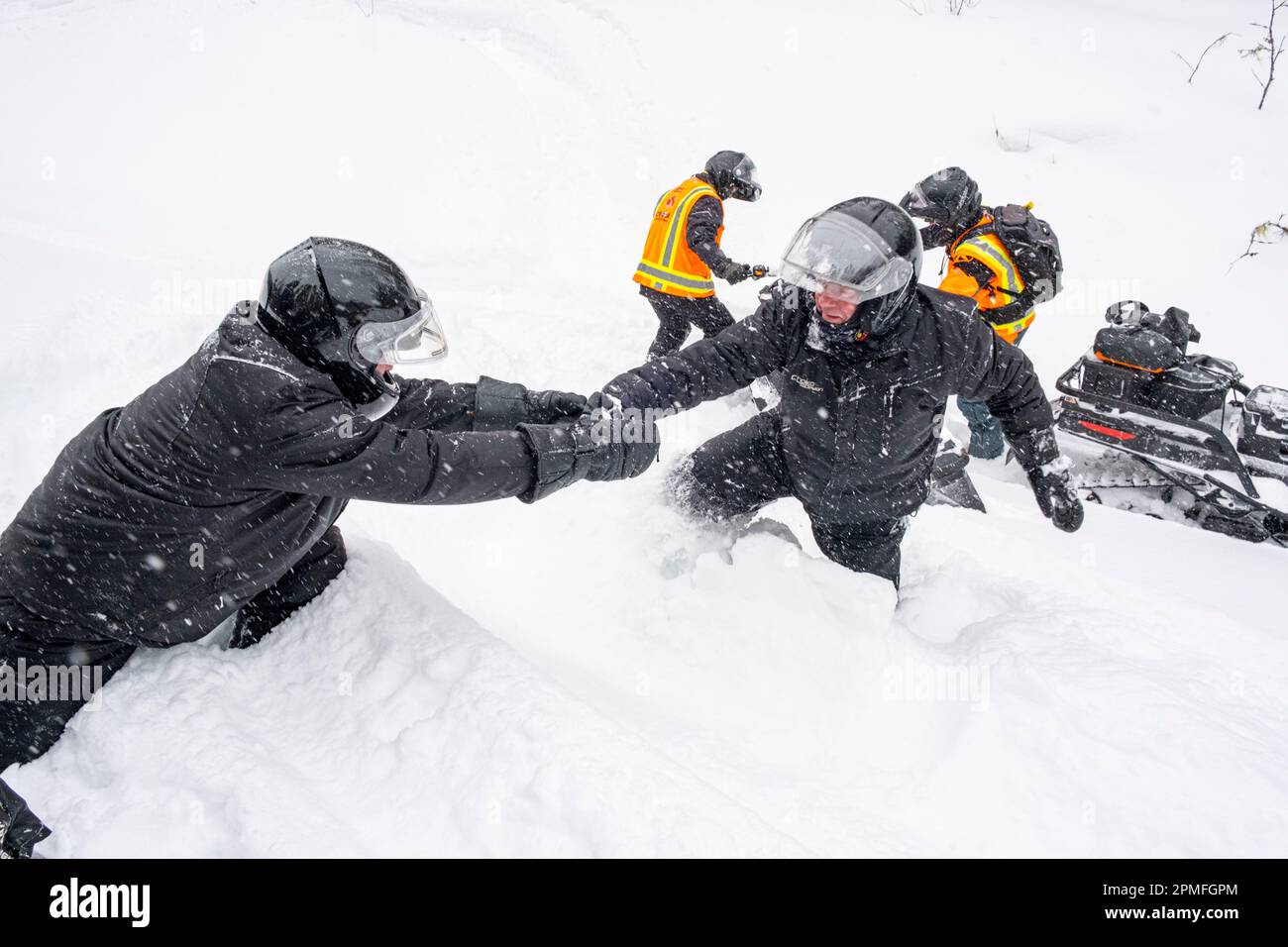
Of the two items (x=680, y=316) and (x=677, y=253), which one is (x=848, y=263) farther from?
(x=680, y=316)

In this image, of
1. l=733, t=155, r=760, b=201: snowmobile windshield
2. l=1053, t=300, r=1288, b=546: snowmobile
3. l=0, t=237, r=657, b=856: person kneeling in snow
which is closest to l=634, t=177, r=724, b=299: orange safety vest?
l=733, t=155, r=760, b=201: snowmobile windshield

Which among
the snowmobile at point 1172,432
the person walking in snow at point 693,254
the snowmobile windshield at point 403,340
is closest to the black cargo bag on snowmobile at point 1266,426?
the snowmobile at point 1172,432

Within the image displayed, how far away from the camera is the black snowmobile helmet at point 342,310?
2127 mm

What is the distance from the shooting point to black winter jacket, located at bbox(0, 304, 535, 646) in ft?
6.76

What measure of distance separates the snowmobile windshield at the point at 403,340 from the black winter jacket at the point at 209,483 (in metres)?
0.14

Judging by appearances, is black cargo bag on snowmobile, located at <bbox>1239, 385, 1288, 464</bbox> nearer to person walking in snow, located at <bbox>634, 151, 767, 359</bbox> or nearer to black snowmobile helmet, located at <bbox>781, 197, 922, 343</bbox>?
person walking in snow, located at <bbox>634, 151, 767, 359</bbox>

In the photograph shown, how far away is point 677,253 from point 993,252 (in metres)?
1.95

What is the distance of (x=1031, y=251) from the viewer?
4.77m

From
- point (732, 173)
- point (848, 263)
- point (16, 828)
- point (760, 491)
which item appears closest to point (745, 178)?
point (732, 173)

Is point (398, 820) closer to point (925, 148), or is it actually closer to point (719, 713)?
point (719, 713)

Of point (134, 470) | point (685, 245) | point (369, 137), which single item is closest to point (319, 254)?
point (134, 470)

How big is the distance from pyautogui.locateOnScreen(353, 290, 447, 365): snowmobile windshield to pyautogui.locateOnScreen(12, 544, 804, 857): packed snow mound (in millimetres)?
880

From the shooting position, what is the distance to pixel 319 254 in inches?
85.2
